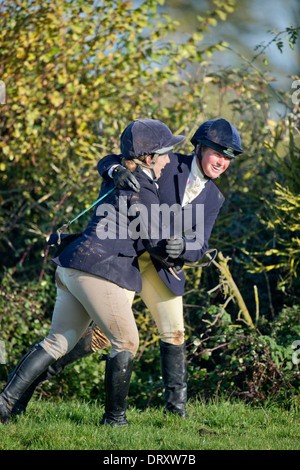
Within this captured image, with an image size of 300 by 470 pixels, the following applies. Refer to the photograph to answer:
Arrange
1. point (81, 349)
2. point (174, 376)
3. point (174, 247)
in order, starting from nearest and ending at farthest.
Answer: point (174, 247) < point (174, 376) < point (81, 349)

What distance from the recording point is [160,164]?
3898 mm

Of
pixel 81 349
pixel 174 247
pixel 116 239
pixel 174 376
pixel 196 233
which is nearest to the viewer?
pixel 174 247

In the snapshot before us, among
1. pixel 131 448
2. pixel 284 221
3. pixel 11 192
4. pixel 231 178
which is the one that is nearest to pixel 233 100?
pixel 231 178

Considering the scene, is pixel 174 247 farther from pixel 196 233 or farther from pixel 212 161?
pixel 212 161

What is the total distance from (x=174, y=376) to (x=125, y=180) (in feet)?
4.19

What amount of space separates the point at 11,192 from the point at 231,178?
8.50 feet

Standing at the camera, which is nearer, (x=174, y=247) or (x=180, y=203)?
(x=174, y=247)

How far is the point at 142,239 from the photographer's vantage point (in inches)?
148

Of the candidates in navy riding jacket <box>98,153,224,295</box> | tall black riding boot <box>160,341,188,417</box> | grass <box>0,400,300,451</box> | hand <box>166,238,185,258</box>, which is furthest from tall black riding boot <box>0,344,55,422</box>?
hand <box>166,238,185,258</box>

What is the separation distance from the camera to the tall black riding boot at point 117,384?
145 inches

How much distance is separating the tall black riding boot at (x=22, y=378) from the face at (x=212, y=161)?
56.7 inches

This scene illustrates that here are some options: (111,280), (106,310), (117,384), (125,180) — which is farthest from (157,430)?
(125,180)

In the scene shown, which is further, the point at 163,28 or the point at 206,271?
the point at 163,28
